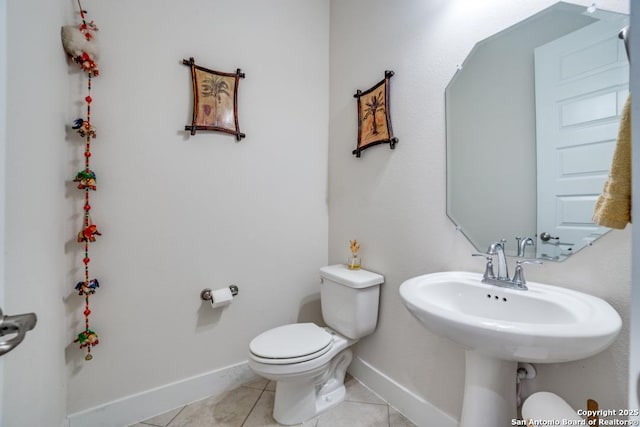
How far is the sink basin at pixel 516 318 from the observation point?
636 millimetres

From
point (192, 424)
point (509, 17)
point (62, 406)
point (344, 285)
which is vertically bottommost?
point (192, 424)

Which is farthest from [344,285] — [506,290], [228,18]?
[228,18]

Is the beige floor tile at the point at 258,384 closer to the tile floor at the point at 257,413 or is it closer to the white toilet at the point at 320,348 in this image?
the tile floor at the point at 257,413

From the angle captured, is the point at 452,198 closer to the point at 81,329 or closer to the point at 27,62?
the point at 27,62

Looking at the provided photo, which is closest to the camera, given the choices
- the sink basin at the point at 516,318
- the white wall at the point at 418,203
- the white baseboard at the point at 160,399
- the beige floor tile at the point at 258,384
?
the sink basin at the point at 516,318

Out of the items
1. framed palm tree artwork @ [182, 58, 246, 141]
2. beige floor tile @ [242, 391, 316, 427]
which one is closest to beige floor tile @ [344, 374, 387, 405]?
beige floor tile @ [242, 391, 316, 427]

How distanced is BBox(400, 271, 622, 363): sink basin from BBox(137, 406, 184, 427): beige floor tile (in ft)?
4.50

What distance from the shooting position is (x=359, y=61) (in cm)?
170

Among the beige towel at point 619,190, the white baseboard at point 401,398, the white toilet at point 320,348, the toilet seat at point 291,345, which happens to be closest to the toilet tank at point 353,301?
the white toilet at point 320,348

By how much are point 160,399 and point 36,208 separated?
1111mm

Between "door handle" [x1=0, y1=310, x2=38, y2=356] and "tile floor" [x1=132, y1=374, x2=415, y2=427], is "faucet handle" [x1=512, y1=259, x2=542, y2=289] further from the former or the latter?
"door handle" [x1=0, y1=310, x2=38, y2=356]

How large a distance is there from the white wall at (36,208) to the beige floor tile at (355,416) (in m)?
1.15

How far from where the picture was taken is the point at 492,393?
0.89m

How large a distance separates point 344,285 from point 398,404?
26.7 inches
